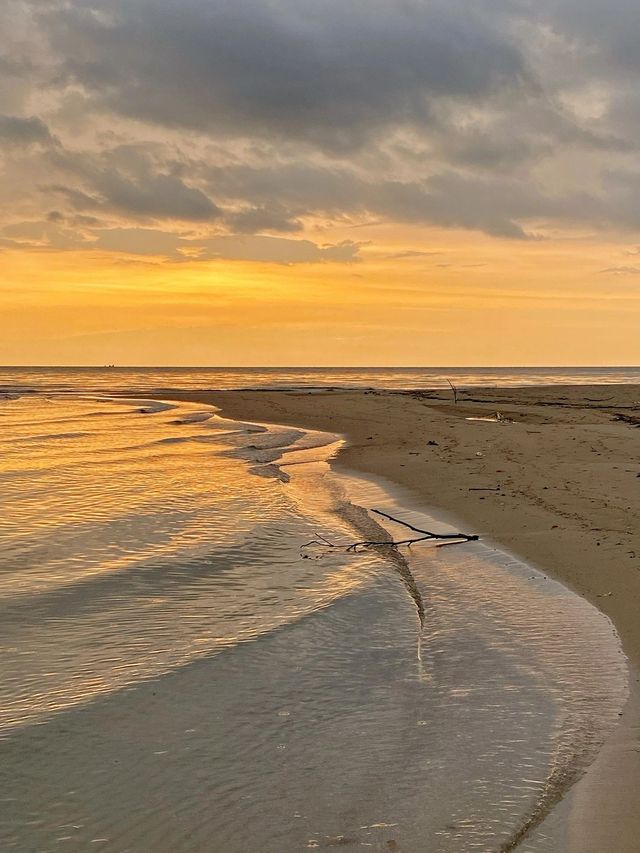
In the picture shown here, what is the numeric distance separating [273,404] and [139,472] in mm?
27487

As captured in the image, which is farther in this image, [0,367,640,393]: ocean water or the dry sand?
[0,367,640,393]: ocean water

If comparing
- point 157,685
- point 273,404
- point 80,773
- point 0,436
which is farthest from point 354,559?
point 273,404

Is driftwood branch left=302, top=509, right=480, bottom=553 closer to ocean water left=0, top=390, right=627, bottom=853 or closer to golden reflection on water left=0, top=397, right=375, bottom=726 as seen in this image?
ocean water left=0, top=390, right=627, bottom=853

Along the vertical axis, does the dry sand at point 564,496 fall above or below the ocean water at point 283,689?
above

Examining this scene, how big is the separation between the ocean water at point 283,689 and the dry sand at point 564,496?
253 mm

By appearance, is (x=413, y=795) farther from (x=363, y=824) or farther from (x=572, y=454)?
(x=572, y=454)

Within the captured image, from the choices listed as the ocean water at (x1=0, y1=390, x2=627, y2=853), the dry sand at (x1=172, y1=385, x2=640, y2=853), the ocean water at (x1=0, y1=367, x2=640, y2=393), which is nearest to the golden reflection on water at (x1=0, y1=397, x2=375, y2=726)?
the ocean water at (x1=0, y1=390, x2=627, y2=853)

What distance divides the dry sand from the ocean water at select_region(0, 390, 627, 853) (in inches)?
10.0

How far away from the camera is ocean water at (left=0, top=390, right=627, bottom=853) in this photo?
166 inches

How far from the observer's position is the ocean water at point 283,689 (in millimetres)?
4211

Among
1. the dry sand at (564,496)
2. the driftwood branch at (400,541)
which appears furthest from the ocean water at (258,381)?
the driftwood branch at (400,541)

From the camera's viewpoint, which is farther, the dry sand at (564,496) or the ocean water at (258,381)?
the ocean water at (258,381)

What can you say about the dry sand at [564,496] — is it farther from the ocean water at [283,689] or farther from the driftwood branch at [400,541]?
the driftwood branch at [400,541]

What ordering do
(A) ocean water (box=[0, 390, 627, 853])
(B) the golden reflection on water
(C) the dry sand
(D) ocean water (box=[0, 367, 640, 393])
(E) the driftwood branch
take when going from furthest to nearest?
(D) ocean water (box=[0, 367, 640, 393]) < (E) the driftwood branch < (B) the golden reflection on water < (C) the dry sand < (A) ocean water (box=[0, 390, 627, 853])
